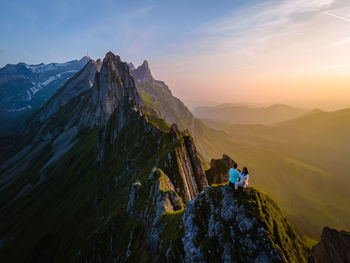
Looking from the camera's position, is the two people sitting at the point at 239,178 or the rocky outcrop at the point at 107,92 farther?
the rocky outcrop at the point at 107,92

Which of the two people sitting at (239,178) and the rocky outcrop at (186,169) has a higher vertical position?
the two people sitting at (239,178)

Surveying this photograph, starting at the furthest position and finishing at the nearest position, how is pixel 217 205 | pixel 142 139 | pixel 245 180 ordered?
1. pixel 142 139
2. pixel 217 205
3. pixel 245 180

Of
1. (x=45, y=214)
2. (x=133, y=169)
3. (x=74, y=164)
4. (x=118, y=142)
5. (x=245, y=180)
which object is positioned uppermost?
(x=245, y=180)

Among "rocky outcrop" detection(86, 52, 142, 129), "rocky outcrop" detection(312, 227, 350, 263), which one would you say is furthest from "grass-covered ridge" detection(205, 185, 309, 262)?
"rocky outcrop" detection(86, 52, 142, 129)

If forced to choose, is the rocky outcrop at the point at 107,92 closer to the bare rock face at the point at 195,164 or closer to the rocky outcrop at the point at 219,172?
the bare rock face at the point at 195,164

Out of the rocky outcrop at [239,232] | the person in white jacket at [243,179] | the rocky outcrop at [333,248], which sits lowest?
the rocky outcrop at [333,248]

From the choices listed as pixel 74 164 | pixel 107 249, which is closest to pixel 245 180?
pixel 107 249

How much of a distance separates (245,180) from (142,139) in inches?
2431

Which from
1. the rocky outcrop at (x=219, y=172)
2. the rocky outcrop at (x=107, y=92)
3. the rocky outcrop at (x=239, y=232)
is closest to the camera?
the rocky outcrop at (x=239, y=232)

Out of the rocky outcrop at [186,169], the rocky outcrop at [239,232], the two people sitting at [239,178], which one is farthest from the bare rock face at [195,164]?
the two people sitting at [239,178]

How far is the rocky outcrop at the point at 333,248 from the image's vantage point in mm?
40125

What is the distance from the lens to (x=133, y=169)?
65.5 metres

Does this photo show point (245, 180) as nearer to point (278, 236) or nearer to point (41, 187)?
point (278, 236)

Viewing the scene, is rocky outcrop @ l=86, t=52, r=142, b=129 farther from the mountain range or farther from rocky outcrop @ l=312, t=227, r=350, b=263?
rocky outcrop @ l=312, t=227, r=350, b=263
